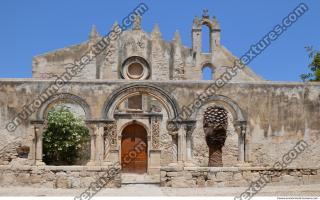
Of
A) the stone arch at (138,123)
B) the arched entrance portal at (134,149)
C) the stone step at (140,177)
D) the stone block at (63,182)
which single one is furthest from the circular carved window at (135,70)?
the stone block at (63,182)

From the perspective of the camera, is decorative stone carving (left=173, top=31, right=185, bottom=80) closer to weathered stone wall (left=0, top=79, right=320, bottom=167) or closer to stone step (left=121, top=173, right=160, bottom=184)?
stone step (left=121, top=173, right=160, bottom=184)

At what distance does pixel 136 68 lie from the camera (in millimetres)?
28062

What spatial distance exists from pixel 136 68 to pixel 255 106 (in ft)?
36.3

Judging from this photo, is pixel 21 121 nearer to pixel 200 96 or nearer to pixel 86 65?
pixel 200 96

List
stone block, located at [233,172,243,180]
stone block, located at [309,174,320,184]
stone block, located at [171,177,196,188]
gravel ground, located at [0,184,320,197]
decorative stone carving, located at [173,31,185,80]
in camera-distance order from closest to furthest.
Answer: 1. gravel ground, located at [0,184,320,197]
2. stone block, located at [171,177,196,188]
3. stone block, located at [233,172,243,180]
4. stone block, located at [309,174,320,184]
5. decorative stone carving, located at [173,31,185,80]

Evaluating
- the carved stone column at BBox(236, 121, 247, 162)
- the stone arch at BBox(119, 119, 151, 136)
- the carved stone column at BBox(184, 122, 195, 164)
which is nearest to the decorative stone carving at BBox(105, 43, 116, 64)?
the stone arch at BBox(119, 119, 151, 136)

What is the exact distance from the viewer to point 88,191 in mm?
15172

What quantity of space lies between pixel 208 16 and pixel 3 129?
15960 millimetres

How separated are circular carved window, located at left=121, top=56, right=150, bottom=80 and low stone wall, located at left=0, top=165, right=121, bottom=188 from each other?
38.6ft

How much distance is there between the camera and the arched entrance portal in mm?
26109

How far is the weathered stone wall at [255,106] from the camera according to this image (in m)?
17.5

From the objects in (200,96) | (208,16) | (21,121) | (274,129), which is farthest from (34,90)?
(208,16)

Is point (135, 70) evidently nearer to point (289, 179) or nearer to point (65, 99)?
point (65, 99)

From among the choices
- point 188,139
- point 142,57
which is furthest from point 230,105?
point 142,57
